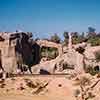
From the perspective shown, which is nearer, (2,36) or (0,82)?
(0,82)

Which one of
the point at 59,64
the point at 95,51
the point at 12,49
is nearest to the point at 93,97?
the point at 59,64

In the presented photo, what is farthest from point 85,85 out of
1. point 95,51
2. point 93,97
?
point 95,51

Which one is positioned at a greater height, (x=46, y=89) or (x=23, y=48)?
(x=23, y=48)

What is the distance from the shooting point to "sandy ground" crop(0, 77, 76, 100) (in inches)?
1281

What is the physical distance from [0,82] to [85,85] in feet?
37.8

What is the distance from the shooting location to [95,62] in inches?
1924

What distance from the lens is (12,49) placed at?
157 ft

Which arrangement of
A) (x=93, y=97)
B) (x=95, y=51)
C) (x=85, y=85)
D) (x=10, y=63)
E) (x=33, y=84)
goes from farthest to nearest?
(x=95, y=51), (x=10, y=63), (x=33, y=84), (x=85, y=85), (x=93, y=97)

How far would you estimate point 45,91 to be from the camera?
113 ft

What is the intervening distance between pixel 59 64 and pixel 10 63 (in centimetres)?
787

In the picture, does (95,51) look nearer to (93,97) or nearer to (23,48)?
(23,48)

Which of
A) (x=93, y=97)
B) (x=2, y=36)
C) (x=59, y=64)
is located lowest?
Answer: (x=93, y=97)

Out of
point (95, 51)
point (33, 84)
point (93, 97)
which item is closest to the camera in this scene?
point (93, 97)

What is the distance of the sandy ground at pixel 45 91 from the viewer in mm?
32531
